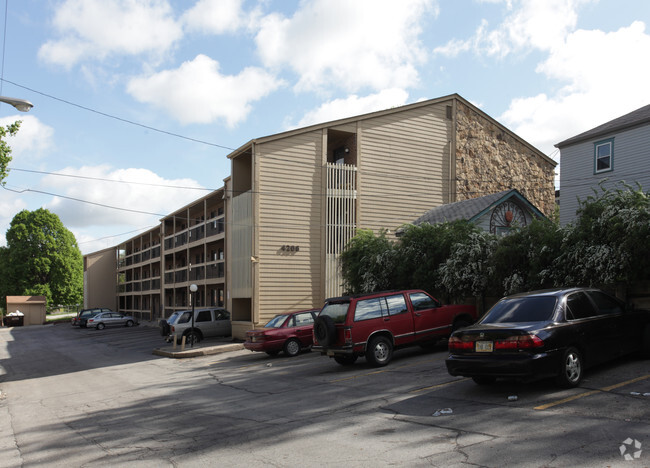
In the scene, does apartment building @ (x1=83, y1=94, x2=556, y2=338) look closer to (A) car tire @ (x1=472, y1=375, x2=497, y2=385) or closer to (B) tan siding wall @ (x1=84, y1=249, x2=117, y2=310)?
(A) car tire @ (x1=472, y1=375, x2=497, y2=385)

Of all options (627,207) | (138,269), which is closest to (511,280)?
(627,207)

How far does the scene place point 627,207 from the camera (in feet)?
39.6

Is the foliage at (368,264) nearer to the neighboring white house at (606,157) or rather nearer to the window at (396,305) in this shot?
the window at (396,305)

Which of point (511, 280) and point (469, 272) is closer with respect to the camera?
point (511, 280)

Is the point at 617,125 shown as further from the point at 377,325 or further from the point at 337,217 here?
the point at 377,325

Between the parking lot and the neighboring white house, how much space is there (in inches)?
521

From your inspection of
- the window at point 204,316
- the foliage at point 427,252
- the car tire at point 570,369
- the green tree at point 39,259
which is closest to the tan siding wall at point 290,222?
the window at point 204,316

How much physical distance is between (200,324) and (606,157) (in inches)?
776

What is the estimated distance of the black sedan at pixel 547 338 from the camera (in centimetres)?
810

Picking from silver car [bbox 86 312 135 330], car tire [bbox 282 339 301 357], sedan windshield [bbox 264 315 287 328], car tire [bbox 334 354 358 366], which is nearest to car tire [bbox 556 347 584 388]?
car tire [bbox 334 354 358 366]

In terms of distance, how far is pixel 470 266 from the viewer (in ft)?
53.1

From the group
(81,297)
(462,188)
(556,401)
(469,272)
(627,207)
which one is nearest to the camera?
(556,401)

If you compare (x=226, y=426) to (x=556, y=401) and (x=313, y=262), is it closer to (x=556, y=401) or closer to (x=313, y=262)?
(x=556, y=401)

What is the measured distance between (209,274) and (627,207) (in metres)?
25.2
